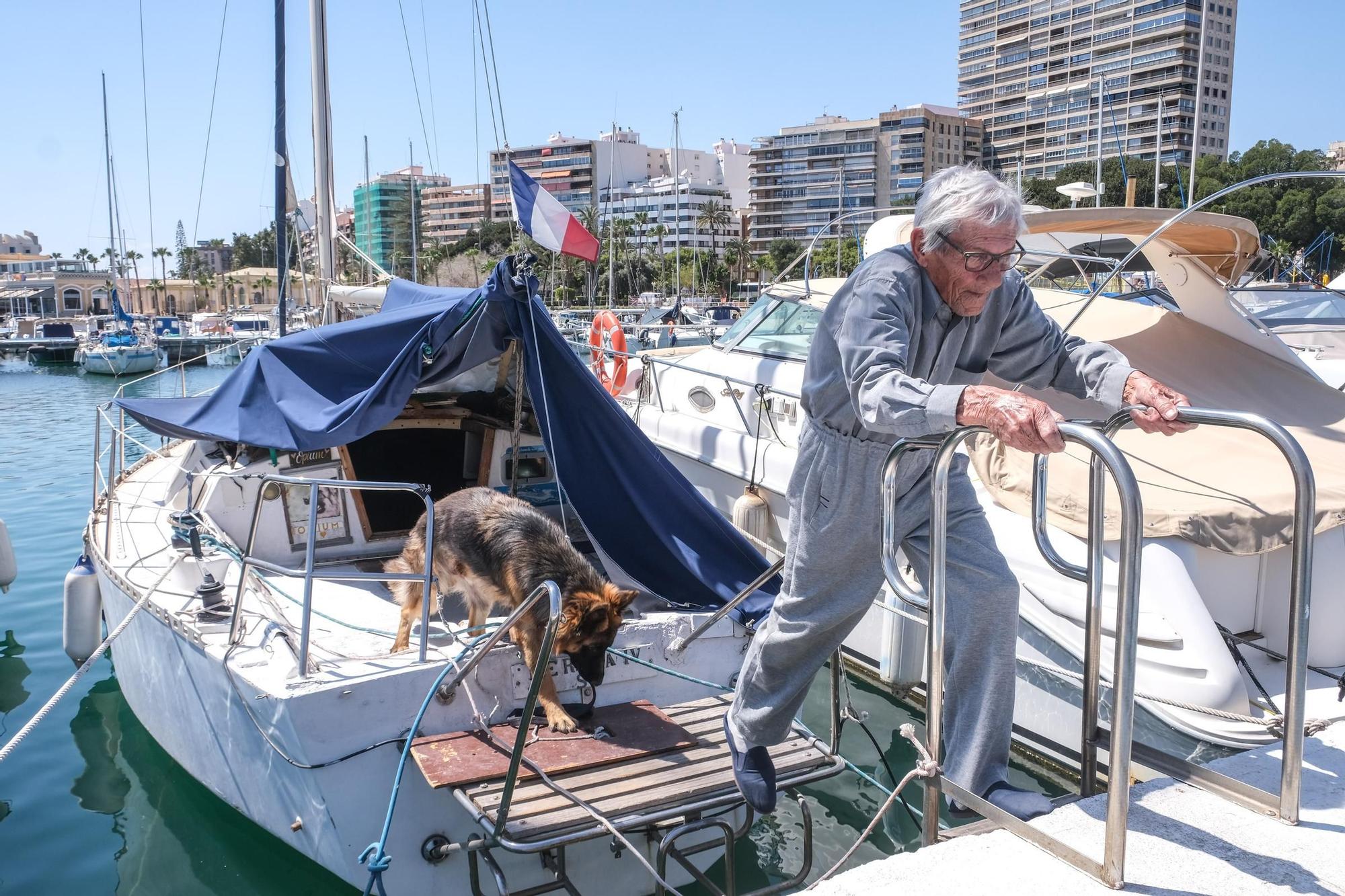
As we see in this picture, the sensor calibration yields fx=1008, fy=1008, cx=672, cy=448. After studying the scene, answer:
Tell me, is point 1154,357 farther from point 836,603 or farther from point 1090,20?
point 1090,20

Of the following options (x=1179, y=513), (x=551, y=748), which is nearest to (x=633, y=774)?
(x=551, y=748)

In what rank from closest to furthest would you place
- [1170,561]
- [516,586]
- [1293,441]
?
1. [1293,441]
2. [516,586]
3. [1170,561]

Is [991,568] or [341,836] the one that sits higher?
[991,568]

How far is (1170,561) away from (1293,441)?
291 centimetres

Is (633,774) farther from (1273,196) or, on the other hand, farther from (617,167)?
(617,167)

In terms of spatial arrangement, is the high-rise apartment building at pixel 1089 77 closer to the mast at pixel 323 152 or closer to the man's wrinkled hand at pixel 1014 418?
the mast at pixel 323 152

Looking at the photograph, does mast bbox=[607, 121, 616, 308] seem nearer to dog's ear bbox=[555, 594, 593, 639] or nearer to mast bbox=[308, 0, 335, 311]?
mast bbox=[308, 0, 335, 311]

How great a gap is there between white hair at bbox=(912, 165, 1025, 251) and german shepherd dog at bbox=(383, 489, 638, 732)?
234 centimetres

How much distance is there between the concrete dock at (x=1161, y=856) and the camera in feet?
7.34

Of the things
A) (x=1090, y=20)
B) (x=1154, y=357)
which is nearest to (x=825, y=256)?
(x=1154, y=357)

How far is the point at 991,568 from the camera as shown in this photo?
8.59ft

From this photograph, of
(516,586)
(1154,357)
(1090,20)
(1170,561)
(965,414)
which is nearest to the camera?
(965,414)

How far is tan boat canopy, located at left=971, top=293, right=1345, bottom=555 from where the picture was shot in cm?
503

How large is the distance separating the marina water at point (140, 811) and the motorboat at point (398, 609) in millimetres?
→ 258
